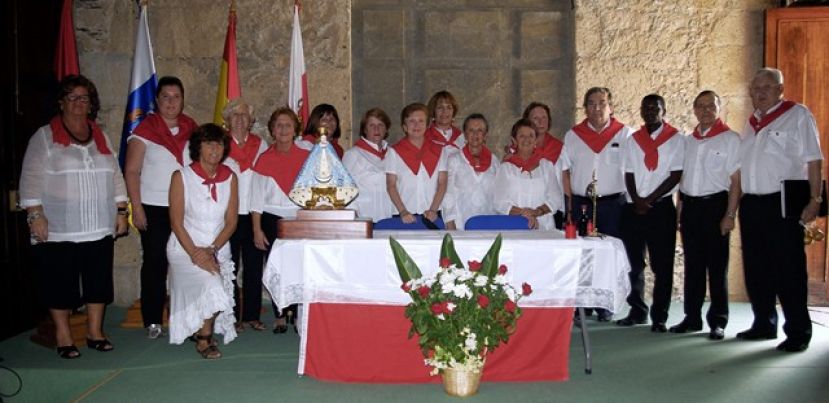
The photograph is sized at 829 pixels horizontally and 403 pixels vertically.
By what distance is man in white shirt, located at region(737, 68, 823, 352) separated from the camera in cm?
489

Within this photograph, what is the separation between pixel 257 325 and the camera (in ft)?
18.3

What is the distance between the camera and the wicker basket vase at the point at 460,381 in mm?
3723

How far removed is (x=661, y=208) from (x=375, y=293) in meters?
2.70

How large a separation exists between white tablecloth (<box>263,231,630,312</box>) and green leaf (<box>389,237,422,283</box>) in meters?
0.13

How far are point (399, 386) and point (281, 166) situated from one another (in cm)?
197

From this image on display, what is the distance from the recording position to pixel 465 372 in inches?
146

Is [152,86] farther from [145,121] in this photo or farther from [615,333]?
[615,333]

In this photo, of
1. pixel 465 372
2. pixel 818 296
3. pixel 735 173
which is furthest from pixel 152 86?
pixel 818 296

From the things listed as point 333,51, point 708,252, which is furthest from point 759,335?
point 333,51

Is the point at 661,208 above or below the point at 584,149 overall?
below

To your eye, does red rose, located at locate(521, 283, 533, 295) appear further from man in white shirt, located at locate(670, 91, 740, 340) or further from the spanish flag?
the spanish flag

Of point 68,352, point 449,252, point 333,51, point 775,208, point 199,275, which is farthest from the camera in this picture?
point 333,51

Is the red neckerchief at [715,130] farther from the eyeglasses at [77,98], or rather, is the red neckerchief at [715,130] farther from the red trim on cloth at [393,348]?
the eyeglasses at [77,98]

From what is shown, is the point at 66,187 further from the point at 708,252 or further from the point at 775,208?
the point at 775,208
